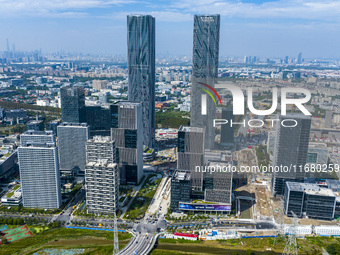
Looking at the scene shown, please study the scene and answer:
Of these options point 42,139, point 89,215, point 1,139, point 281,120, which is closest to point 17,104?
point 1,139

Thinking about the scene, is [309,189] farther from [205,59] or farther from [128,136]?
[205,59]

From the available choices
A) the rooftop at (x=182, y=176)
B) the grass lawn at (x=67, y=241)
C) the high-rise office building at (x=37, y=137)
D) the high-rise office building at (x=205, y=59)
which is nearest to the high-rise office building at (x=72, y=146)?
the high-rise office building at (x=37, y=137)

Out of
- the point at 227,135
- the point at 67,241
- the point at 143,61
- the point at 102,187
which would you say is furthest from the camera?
the point at 143,61

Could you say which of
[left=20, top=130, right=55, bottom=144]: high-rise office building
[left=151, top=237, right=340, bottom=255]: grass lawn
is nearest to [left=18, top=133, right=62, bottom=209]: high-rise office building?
[left=20, top=130, right=55, bottom=144]: high-rise office building

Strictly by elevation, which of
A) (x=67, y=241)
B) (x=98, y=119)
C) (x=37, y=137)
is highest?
(x=98, y=119)

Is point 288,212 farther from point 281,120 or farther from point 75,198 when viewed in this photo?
point 75,198

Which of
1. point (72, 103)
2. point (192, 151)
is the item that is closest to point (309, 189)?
point (192, 151)
